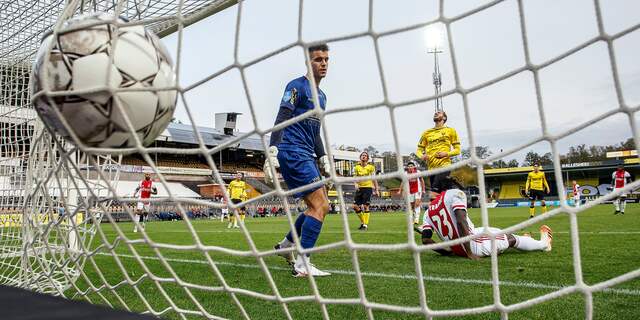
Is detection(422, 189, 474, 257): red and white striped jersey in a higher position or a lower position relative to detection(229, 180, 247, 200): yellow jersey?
lower

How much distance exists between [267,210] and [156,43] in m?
27.5

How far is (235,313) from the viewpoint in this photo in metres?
2.38

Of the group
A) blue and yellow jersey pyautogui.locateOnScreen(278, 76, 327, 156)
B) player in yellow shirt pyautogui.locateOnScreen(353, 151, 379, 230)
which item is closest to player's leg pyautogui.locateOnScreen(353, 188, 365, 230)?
player in yellow shirt pyautogui.locateOnScreen(353, 151, 379, 230)

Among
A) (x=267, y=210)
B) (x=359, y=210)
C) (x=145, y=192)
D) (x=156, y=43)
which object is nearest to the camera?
(x=156, y=43)

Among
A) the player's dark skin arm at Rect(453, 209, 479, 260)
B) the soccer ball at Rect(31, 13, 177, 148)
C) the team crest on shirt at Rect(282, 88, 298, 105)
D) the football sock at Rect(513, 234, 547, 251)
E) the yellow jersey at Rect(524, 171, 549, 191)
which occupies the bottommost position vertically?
the football sock at Rect(513, 234, 547, 251)

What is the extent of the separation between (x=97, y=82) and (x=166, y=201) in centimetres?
47

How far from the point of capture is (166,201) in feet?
5.17

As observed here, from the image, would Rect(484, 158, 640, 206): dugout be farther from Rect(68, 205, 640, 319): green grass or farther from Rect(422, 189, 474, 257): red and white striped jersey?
Rect(68, 205, 640, 319): green grass

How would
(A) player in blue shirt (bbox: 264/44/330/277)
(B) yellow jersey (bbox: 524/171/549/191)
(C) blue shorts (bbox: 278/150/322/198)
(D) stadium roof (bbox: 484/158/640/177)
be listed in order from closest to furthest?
(A) player in blue shirt (bbox: 264/44/330/277)
(C) blue shorts (bbox: 278/150/322/198)
(B) yellow jersey (bbox: 524/171/549/191)
(D) stadium roof (bbox: 484/158/640/177)

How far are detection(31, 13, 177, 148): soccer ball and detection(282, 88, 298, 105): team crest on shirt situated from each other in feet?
5.80

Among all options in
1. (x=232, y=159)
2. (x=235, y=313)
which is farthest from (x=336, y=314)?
(x=232, y=159)

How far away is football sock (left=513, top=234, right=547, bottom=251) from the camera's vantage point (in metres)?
4.53

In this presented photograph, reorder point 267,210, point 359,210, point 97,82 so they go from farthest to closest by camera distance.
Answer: point 267,210, point 359,210, point 97,82

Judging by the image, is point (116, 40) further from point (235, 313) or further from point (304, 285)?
point (304, 285)
